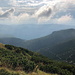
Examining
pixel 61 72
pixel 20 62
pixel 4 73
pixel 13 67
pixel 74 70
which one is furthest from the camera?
pixel 74 70

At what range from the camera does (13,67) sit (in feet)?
188

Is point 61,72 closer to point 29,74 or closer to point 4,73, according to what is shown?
point 29,74

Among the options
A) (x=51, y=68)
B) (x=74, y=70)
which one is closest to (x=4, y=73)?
(x=51, y=68)

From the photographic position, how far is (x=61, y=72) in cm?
6781

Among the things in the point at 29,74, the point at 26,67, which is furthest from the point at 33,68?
the point at 29,74

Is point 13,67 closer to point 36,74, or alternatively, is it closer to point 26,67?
point 26,67

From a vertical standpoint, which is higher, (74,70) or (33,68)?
(33,68)

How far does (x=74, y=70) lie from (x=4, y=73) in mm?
56634

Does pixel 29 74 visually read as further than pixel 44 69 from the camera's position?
No

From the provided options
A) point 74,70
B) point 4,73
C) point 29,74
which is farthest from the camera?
point 74,70

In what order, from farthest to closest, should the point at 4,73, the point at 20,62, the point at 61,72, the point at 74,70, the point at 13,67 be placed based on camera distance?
the point at 74,70 < the point at 61,72 < the point at 20,62 < the point at 13,67 < the point at 4,73

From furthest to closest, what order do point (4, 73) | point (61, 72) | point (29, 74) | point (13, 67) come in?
point (61, 72), point (13, 67), point (29, 74), point (4, 73)

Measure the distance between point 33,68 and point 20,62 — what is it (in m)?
6.63

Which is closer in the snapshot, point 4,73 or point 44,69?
point 4,73
